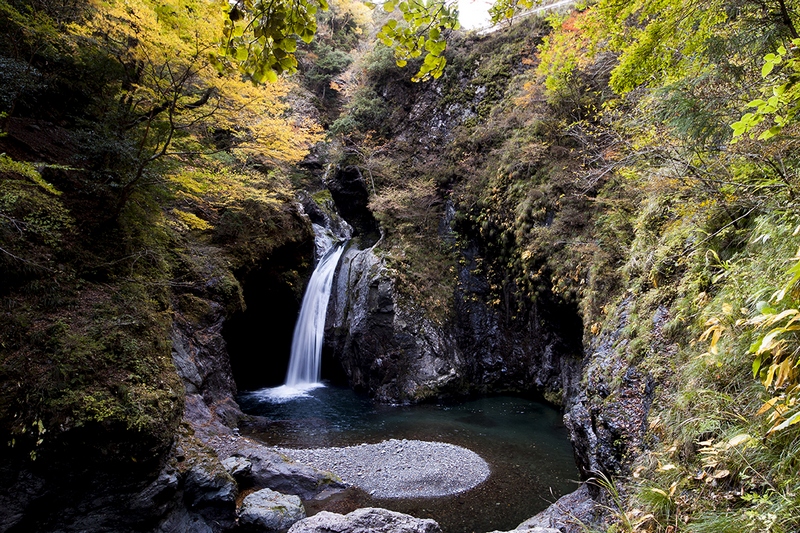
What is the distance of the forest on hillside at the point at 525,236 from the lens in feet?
8.21

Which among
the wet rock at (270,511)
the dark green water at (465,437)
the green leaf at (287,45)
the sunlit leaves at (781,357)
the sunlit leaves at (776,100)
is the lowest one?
the dark green water at (465,437)

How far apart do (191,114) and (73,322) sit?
14.0ft

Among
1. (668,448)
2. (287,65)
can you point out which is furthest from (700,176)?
(287,65)

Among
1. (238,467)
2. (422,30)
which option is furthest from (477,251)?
(422,30)

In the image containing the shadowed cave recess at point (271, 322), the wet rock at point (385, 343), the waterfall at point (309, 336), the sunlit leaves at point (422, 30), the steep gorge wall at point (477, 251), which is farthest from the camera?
the waterfall at point (309, 336)

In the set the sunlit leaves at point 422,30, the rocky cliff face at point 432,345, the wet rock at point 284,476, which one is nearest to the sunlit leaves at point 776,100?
the sunlit leaves at point 422,30

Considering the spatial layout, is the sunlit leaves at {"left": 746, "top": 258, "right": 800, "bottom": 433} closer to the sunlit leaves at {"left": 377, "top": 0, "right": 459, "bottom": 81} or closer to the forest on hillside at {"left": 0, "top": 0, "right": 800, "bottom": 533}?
the forest on hillside at {"left": 0, "top": 0, "right": 800, "bottom": 533}

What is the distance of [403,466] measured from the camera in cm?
823

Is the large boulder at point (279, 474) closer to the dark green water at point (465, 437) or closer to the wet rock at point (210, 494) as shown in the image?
the dark green water at point (465, 437)

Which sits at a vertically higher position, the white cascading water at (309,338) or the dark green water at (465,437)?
the white cascading water at (309,338)

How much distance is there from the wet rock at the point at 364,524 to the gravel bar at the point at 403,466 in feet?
6.52

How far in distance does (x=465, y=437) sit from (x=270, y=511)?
5.44 m

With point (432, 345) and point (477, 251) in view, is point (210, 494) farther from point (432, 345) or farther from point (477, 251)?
point (477, 251)

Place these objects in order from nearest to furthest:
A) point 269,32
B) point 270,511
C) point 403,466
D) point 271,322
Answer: point 269,32 → point 270,511 → point 403,466 → point 271,322
